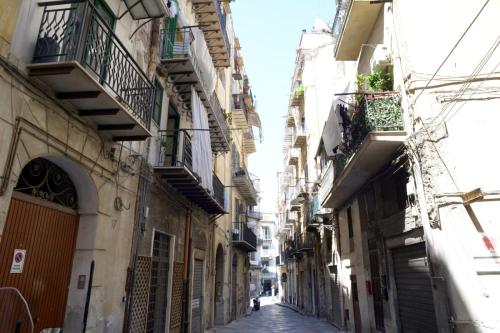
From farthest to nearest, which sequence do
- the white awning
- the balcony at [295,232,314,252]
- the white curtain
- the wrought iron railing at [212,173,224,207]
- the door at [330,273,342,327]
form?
the balcony at [295,232,314,252] → the door at [330,273,342,327] → the wrought iron railing at [212,173,224,207] → the white curtain → the white awning

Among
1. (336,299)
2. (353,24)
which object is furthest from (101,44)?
(336,299)

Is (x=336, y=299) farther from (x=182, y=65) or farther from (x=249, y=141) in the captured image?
(x=249, y=141)

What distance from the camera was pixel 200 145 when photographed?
1041 cm

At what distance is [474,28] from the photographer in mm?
8367

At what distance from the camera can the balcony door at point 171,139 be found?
9.74 m

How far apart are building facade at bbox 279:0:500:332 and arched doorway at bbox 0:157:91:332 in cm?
666

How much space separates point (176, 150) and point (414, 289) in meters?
7.02

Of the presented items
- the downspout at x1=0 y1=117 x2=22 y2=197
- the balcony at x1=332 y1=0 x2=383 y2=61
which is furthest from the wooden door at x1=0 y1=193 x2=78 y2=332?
the balcony at x1=332 y1=0 x2=383 y2=61

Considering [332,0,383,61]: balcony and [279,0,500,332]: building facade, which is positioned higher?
[332,0,383,61]: balcony

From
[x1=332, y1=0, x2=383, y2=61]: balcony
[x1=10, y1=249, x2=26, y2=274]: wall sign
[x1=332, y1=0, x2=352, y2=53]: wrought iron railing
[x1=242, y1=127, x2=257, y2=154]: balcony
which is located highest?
[x1=242, y1=127, x2=257, y2=154]: balcony

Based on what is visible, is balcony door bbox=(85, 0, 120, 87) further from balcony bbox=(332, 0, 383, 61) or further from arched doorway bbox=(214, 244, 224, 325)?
arched doorway bbox=(214, 244, 224, 325)

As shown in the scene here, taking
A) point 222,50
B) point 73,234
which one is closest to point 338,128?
point 222,50

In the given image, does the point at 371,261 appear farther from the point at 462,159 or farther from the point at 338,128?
the point at 462,159

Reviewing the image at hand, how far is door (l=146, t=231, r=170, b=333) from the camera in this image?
9.12 m
